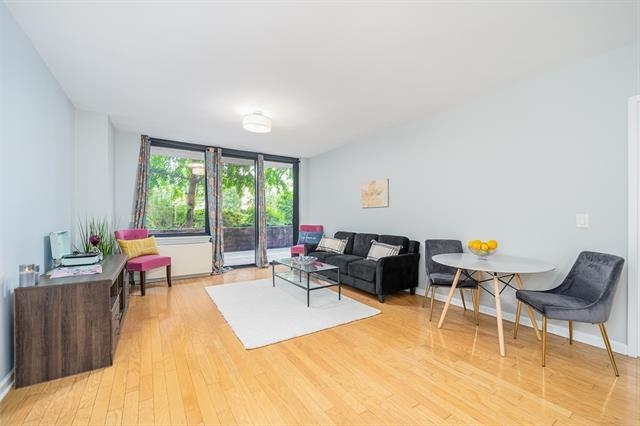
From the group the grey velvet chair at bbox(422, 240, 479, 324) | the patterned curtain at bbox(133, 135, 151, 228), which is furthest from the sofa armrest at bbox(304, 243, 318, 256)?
the patterned curtain at bbox(133, 135, 151, 228)

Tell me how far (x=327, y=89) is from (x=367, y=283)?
100 inches

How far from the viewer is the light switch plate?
2.47 meters

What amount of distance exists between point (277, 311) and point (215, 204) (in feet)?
9.92

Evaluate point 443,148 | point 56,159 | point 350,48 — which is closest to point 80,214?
point 56,159

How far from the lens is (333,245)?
5.07 metres

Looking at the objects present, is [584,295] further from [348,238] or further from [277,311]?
[348,238]

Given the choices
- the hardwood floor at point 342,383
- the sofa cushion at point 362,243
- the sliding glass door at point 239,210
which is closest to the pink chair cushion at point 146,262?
the hardwood floor at point 342,383

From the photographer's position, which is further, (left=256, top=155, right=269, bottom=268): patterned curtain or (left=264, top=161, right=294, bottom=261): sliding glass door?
(left=264, top=161, right=294, bottom=261): sliding glass door

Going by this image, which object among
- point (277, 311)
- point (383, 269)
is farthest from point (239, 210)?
point (383, 269)

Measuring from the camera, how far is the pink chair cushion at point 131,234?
416 centimetres

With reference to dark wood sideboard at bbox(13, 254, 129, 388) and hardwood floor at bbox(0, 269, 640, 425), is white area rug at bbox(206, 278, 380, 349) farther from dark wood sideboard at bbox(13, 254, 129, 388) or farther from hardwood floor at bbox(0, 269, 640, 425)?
dark wood sideboard at bbox(13, 254, 129, 388)

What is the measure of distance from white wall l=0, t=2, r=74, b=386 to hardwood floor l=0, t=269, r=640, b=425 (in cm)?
68

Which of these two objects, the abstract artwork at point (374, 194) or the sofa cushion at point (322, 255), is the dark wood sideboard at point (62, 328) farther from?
the abstract artwork at point (374, 194)

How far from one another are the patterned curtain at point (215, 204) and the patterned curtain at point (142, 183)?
102cm
